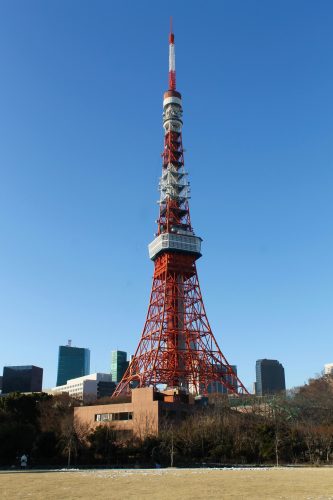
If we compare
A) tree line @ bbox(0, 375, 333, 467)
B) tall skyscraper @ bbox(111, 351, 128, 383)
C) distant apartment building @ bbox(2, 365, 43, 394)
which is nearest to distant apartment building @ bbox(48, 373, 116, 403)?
distant apartment building @ bbox(2, 365, 43, 394)

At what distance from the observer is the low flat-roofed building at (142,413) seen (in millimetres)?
44688

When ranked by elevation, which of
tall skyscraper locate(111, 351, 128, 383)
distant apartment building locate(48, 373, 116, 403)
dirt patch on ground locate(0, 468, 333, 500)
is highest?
tall skyscraper locate(111, 351, 128, 383)

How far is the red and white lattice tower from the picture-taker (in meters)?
63.9

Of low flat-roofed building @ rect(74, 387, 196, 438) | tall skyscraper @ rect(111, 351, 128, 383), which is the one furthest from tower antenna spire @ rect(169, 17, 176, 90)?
tall skyscraper @ rect(111, 351, 128, 383)

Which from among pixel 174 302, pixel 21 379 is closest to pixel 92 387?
pixel 21 379

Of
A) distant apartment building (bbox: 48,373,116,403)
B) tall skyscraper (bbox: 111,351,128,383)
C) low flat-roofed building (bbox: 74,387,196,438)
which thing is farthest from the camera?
tall skyscraper (bbox: 111,351,128,383)

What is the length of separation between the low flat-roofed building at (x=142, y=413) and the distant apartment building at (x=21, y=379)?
275ft

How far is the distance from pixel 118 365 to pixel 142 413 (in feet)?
477

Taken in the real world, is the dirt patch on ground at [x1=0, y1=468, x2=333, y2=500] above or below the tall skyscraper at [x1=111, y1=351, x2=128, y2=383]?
below

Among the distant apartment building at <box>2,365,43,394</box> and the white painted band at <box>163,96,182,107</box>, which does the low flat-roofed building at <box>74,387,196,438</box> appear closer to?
the white painted band at <box>163,96,182,107</box>

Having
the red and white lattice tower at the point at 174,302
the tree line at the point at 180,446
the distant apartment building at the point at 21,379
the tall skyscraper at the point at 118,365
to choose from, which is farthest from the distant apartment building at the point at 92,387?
the tree line at the point at 180,446

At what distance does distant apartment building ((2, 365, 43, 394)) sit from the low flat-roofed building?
275 ft

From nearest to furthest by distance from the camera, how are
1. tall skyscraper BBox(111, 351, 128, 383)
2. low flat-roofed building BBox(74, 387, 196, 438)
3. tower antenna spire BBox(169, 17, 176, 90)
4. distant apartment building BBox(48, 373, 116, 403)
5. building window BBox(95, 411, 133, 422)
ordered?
1. low flat-roofed building BBox(74, 387, 196, 438)
2. building window BBox(95, 411, 133, 422)
3. tower antenna spire BBox(169, 17, 176, 90)
4. distant apartment building BBox(48, 373, 116, 403)
5. tall skyscraper BBox(111, 351, 128, 383)

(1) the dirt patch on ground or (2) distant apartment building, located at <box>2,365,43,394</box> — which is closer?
(1) the dirt patch on ground
